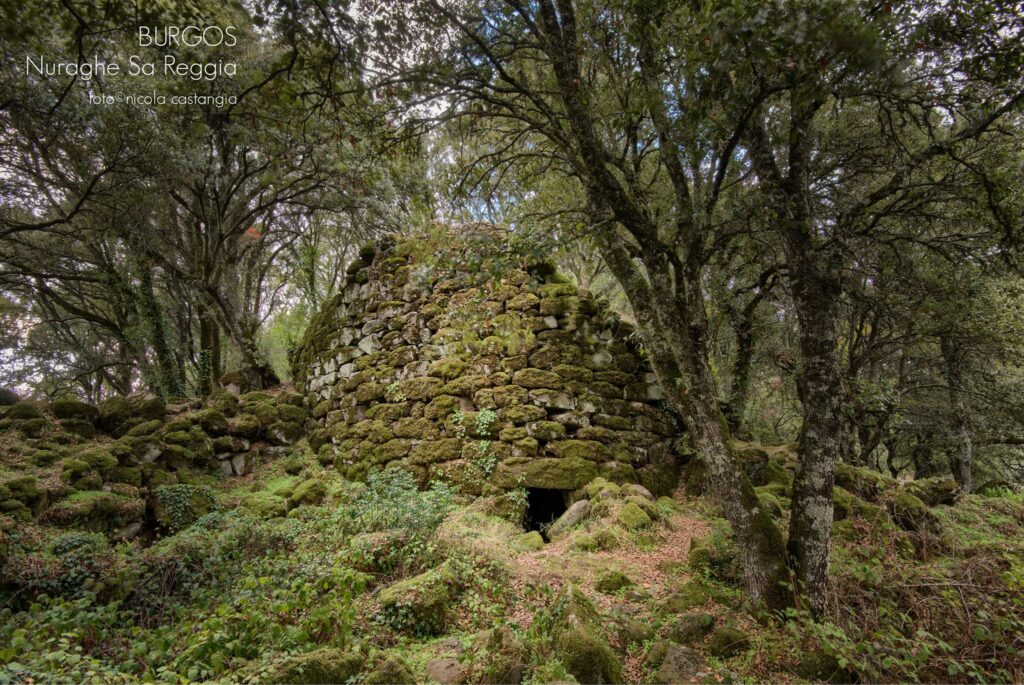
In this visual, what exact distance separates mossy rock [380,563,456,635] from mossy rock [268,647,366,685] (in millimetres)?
862

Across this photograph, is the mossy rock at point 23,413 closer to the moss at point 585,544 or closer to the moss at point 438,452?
the moss at point 438,452

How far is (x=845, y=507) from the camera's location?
18.3ft

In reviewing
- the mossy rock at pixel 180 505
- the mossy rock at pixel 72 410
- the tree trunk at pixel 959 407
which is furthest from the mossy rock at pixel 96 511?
the tree trunk at pixel 959 407

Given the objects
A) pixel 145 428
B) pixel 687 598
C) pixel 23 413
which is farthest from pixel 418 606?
pixel 23 413

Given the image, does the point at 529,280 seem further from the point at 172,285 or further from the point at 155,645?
the point at 172,285

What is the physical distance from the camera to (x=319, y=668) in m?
2.56

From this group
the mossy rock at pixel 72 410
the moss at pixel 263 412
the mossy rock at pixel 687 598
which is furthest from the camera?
the moss at pixel 263 412

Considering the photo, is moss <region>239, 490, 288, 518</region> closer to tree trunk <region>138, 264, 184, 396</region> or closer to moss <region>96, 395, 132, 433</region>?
moss <region>96, 395, 132, 433</region>

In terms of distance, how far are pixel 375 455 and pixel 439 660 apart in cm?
436

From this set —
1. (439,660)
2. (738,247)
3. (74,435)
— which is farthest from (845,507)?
(74,435)

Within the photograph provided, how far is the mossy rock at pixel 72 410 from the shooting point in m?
6.96

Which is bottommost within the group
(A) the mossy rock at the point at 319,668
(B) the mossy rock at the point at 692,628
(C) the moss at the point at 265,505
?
(B) the mossy rock at the point at 692,628

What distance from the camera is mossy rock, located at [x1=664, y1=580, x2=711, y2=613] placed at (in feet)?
12.4

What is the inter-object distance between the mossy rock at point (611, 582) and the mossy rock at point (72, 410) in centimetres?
791
